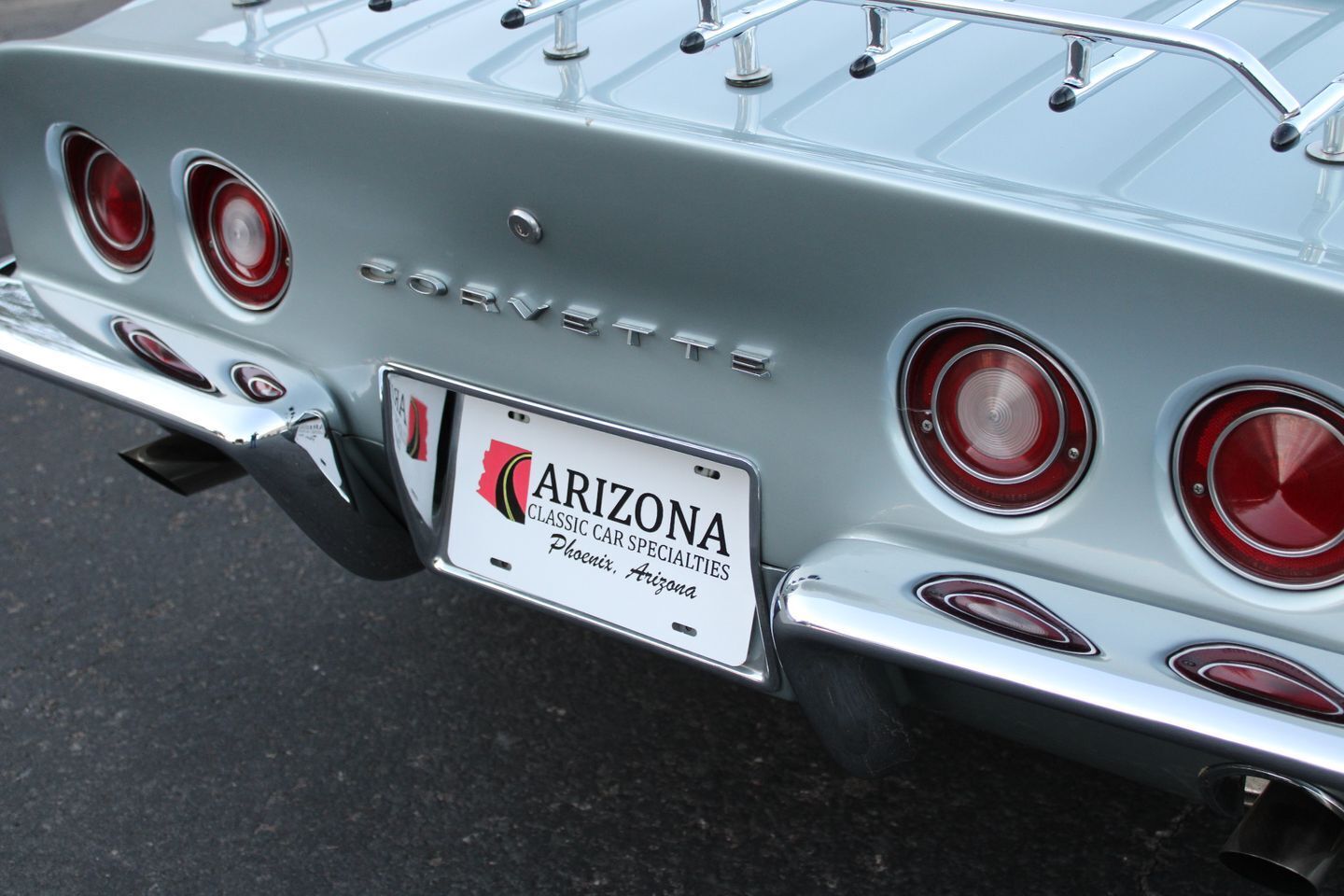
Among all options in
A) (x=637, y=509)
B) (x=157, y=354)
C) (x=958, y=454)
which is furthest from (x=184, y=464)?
(x=958, y=454)

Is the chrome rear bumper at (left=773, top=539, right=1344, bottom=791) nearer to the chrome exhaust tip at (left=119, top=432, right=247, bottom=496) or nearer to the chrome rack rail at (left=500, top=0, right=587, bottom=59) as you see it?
the chrome rack rail at (left=500, top=0, right=587, bottom=59)

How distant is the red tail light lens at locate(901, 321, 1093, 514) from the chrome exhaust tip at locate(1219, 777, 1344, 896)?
41 cm

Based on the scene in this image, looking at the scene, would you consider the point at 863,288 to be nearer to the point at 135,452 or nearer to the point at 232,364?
the point at 232,364

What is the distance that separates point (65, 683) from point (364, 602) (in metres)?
0.60

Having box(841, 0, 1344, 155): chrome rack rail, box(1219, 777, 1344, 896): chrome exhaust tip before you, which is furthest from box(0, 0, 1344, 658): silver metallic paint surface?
box(1219, 777, 1344, 896): chrome exhaust tip

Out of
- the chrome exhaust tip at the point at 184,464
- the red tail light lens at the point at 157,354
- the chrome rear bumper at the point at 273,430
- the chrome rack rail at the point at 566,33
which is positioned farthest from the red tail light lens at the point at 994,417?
the chrome exhaust tip at the point at 184,464

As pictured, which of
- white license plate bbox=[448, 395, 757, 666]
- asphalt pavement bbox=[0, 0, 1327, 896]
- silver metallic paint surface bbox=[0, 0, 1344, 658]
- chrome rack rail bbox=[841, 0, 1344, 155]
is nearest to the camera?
chrome rack rail bbox=[841, 0, 1344, 155]

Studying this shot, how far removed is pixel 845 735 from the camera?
1.79m

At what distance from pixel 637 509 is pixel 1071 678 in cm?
69

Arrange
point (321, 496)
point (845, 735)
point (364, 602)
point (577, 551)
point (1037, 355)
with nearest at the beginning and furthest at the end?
point (1037, 355)
point (845, 735)
point (577, 551)
point (321, 496)
point (364, 602)

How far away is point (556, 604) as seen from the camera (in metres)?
2.06

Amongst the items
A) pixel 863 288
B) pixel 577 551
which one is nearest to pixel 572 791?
pixel 577 551

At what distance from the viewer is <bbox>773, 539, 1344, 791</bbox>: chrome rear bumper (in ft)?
4.46

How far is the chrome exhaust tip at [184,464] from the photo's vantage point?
2445 mm
